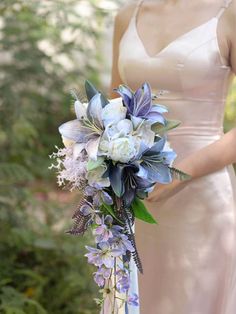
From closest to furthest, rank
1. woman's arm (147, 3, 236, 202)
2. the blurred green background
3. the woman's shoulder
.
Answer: woman's arm (147, 3, 236, 202) → the woman's shoulder → the blurred green background

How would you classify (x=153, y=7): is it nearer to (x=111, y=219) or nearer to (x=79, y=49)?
(x=111, y=219)

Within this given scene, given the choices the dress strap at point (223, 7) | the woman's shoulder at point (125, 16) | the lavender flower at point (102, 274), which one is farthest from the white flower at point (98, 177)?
the woman's shoulder at point (125, 16)

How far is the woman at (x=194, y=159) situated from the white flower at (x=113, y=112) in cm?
50

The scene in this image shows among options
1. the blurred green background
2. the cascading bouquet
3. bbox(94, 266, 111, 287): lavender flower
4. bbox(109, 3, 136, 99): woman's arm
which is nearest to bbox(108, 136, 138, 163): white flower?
the cascading bouquet

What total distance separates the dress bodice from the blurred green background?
1621 millimetres

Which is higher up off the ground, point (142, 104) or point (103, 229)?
point (142, 104)

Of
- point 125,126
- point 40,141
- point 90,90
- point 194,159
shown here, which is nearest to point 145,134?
point 125,126

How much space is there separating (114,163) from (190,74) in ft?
1.98

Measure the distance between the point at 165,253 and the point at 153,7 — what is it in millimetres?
809

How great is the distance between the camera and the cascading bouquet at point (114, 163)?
5.90ft

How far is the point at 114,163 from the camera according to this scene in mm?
1810

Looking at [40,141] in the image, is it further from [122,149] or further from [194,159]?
[122,149]

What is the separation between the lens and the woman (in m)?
2.28

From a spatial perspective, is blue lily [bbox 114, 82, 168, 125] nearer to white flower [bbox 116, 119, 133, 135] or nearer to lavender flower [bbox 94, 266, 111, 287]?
white flower [bbox 116, 119, 133, 135]
